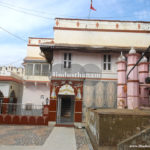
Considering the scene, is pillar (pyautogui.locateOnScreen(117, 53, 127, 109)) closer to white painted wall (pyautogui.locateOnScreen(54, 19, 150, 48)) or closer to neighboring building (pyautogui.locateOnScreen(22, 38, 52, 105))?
white painted wall (pyautogui.locateOnScreen(54, 19, 150, 48))

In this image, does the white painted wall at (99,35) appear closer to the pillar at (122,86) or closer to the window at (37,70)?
the pillar at (122,86)

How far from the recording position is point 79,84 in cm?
1308

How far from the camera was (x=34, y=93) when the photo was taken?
19672 mm

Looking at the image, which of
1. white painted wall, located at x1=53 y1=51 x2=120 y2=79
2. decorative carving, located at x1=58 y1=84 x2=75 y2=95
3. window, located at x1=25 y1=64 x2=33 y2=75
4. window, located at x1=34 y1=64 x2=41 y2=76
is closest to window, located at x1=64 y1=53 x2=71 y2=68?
white painted wall, located at x1=53 y1=51 x2=120 y2=79

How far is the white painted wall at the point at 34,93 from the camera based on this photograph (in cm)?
1942

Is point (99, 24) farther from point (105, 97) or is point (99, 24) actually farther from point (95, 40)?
point (105, 97)

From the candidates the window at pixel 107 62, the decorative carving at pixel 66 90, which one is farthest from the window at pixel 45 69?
the window at pixel 107 62

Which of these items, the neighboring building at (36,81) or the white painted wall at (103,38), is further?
the neighboring building at (36,81)

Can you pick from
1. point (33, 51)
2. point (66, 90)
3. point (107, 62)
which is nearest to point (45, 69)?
point (33, 51)

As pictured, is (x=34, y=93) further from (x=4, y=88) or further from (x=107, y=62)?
(x=107, y=62)

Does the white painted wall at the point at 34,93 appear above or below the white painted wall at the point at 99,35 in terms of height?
below

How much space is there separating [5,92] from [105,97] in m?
10.1

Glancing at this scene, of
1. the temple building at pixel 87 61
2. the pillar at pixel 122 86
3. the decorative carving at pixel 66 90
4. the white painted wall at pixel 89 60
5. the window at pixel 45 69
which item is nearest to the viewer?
the pillar at pixel 122 86

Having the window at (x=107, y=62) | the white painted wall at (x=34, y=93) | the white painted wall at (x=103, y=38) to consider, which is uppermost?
the white painted wall at (x=103, y=38)
